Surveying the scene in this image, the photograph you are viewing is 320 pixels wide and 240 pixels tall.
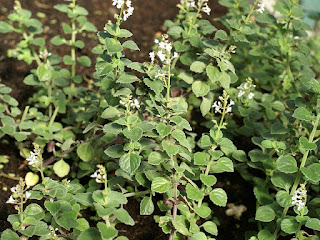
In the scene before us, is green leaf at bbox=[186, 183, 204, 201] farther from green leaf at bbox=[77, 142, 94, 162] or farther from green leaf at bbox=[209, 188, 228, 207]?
green leaf at bbox=[77, 142, 94, 162]

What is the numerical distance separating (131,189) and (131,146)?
0.58m

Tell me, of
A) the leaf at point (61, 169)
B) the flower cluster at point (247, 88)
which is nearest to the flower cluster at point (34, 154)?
the leaf at point (61, 169)

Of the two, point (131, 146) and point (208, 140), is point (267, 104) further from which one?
point (131, 146)

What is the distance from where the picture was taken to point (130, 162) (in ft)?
5.98

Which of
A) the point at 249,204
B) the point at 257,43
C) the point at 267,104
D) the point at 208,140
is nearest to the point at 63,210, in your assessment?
the point at 208,140

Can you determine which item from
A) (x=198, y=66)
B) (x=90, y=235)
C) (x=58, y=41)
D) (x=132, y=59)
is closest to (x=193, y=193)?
(x=90, y=235)

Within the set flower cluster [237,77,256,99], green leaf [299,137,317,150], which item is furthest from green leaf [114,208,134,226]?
flower cluster [237,77,256,99]

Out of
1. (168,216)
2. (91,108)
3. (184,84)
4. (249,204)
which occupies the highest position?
(184,84)

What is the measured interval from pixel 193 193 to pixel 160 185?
165mm

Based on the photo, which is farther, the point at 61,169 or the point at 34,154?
the point at 61,169

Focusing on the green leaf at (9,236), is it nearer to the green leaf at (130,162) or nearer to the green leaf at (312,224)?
the green leaf at (130,162)

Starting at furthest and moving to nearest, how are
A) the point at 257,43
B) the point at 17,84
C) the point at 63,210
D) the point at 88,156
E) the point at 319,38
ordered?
the point at 319,38
the point at 257,43
the point at 17,84
the point at 88,156
the point at 63,210

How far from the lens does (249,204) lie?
255 centimetres

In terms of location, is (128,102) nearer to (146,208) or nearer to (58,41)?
(146,208)
